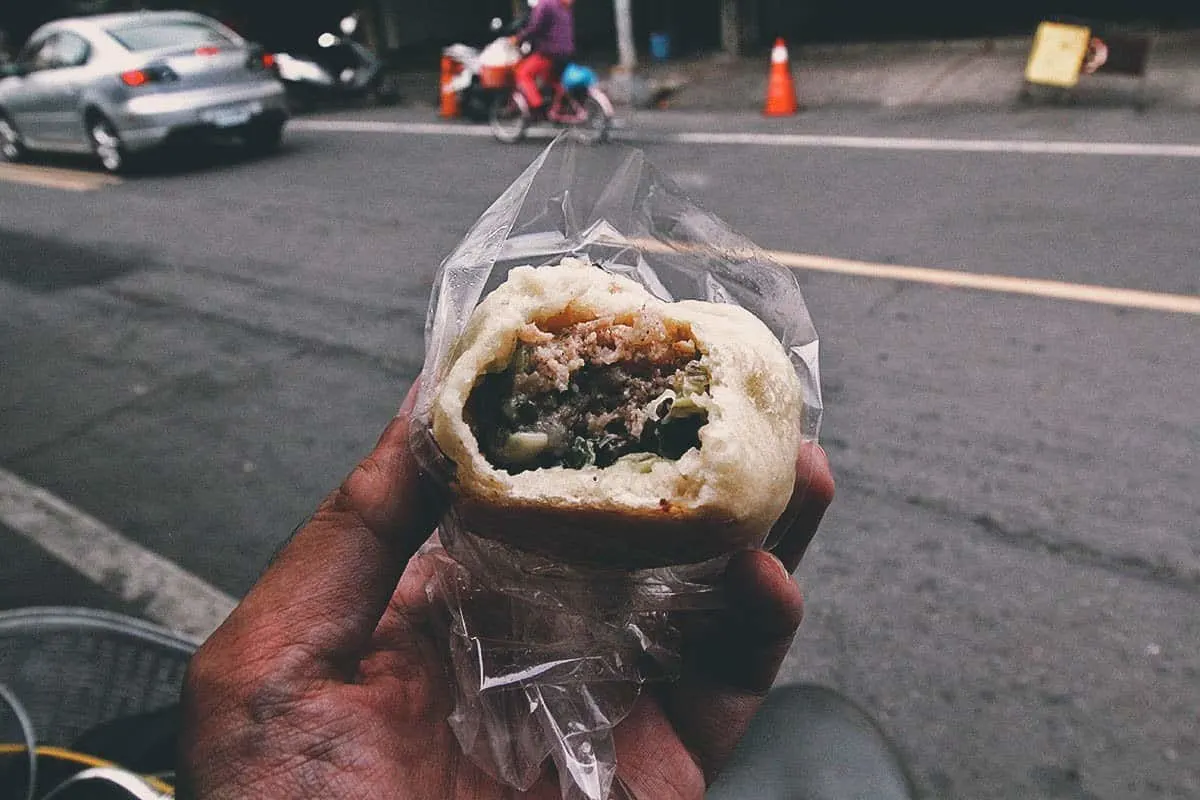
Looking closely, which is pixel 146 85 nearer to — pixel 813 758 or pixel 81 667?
pixel 81 667

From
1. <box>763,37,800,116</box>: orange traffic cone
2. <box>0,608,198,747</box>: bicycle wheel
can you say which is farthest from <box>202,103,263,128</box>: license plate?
<box>0,608,198,747</box>: bicycle wheel

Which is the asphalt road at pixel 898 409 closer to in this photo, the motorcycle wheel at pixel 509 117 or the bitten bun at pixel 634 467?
the bitten bun at pixel 634 467

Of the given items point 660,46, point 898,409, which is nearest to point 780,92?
point 660,46

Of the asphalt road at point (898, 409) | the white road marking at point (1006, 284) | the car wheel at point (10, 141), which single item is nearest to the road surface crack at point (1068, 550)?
the asphalt road at point (898, 409)

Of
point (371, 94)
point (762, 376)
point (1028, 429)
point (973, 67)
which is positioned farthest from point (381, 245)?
point (371, 94)

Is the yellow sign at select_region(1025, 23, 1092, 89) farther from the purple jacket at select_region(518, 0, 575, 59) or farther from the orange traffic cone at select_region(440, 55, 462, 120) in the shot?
the orange traffic cone at select_region(440, 55, 462, 120)

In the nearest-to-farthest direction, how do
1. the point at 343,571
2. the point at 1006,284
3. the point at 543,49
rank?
the point at 343,571 < the point at 1006,284 < the point at 543,49
